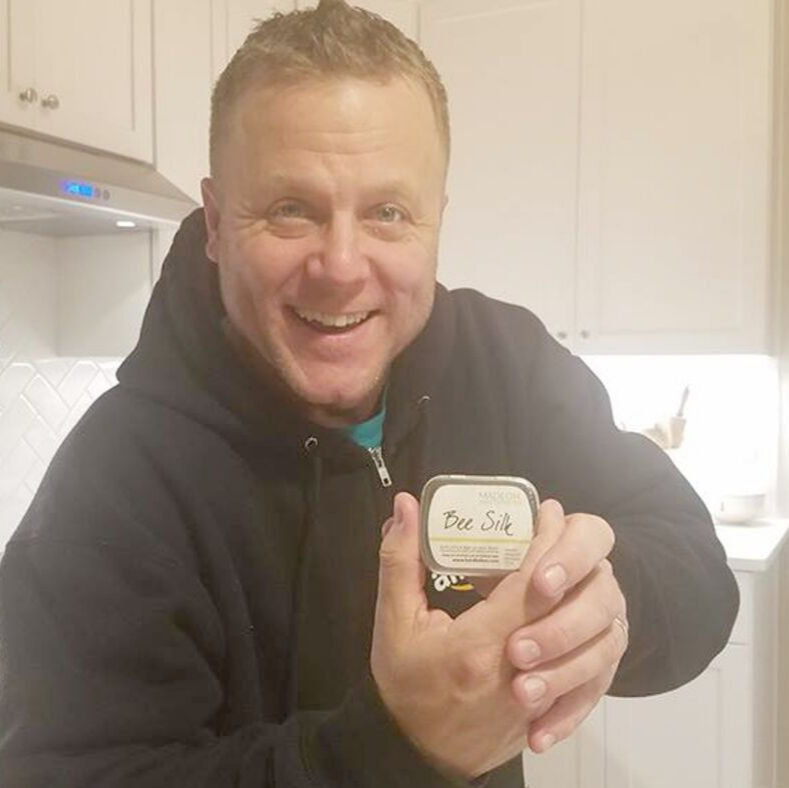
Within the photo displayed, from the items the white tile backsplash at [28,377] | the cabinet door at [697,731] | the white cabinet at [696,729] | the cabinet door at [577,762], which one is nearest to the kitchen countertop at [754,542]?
the white cabinet at [696,729]

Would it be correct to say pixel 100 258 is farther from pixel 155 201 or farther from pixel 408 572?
pixel 408 572

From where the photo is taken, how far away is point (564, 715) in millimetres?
605

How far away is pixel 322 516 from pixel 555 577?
34cm

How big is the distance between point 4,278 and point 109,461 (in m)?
1.46

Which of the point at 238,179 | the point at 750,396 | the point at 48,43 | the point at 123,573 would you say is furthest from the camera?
the point at 750,396

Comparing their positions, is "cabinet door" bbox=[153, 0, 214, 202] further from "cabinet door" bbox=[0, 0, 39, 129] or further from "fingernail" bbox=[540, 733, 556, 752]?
"fingernail" bbox=[540, 733, 556, 752]

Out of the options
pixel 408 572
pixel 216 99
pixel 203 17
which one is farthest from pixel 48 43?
pixel 408 572

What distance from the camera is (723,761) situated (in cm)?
203

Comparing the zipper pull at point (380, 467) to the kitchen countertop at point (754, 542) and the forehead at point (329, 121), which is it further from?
the kitchen countertop at point (754, 542)

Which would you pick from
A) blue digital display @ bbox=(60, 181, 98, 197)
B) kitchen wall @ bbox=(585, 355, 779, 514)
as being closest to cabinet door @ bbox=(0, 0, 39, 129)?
blue digital display @ bbox=(60, 181, 98, 197)

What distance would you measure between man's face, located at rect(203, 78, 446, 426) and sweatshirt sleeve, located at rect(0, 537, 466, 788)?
0.74 ft

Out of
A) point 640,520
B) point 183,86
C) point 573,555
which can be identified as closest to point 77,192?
point 183,86

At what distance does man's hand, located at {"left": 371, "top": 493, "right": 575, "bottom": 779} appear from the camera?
56cm

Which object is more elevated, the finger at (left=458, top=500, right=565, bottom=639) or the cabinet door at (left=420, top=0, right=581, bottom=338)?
the cabinet door at (left=420, top=0, right=581, bottom=338)
